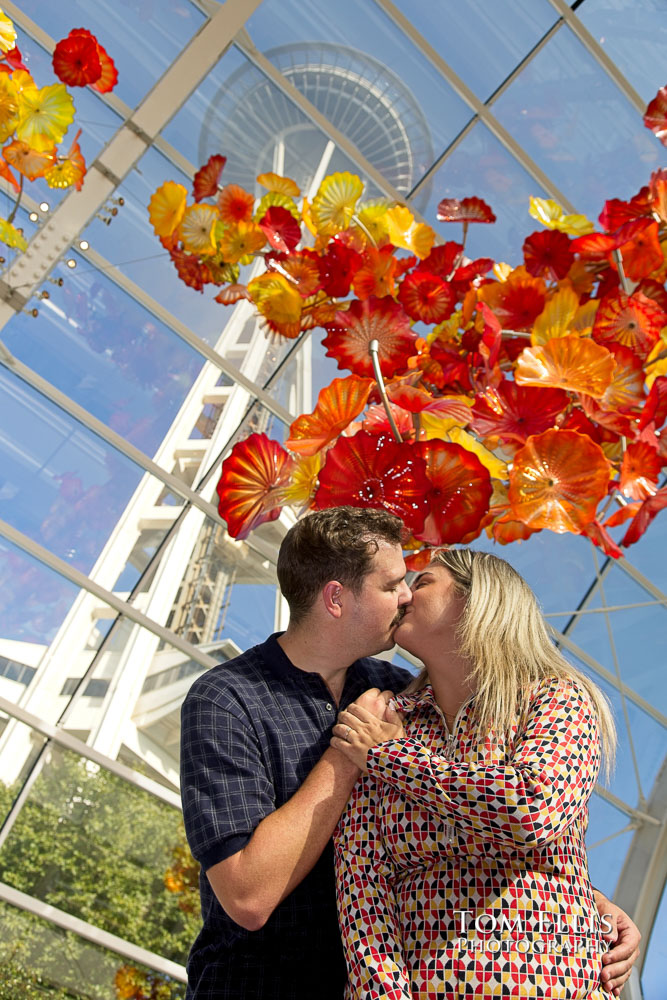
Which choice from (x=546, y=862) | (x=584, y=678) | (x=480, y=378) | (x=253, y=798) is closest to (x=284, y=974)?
(x=253, y=798)

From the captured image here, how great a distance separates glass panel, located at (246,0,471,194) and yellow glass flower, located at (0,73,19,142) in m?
2.14

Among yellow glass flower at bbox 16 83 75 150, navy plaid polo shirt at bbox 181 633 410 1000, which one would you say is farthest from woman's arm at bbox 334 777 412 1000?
yellow glass flower at bbox 16 83 75 150

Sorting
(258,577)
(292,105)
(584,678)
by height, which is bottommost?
(258,577)

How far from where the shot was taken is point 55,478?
18.9 ft

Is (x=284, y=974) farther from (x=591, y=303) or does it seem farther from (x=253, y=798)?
(x=591, y=303)

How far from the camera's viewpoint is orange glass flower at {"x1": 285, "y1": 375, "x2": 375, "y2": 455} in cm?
221

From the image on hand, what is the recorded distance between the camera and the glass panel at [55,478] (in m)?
5.66

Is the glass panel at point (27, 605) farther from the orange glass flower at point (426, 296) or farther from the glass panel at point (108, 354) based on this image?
the orange glass flower at point (426, 296)

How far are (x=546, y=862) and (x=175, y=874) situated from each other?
468 centimetres

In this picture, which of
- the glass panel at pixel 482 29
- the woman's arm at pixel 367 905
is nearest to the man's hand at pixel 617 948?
the woman's arm at pixel 367 905

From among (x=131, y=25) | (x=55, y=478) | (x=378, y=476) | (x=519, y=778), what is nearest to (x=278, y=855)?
(x=519, y=778)

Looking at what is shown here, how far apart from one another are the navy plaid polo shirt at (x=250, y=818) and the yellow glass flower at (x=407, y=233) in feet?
6.33

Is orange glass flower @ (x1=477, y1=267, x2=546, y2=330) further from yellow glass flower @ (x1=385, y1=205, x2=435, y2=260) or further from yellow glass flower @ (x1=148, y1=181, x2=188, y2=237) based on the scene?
yellow glass flower @ (x1=148, y1=181, x2=188, y2=237)

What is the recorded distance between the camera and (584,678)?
176 centimetres
